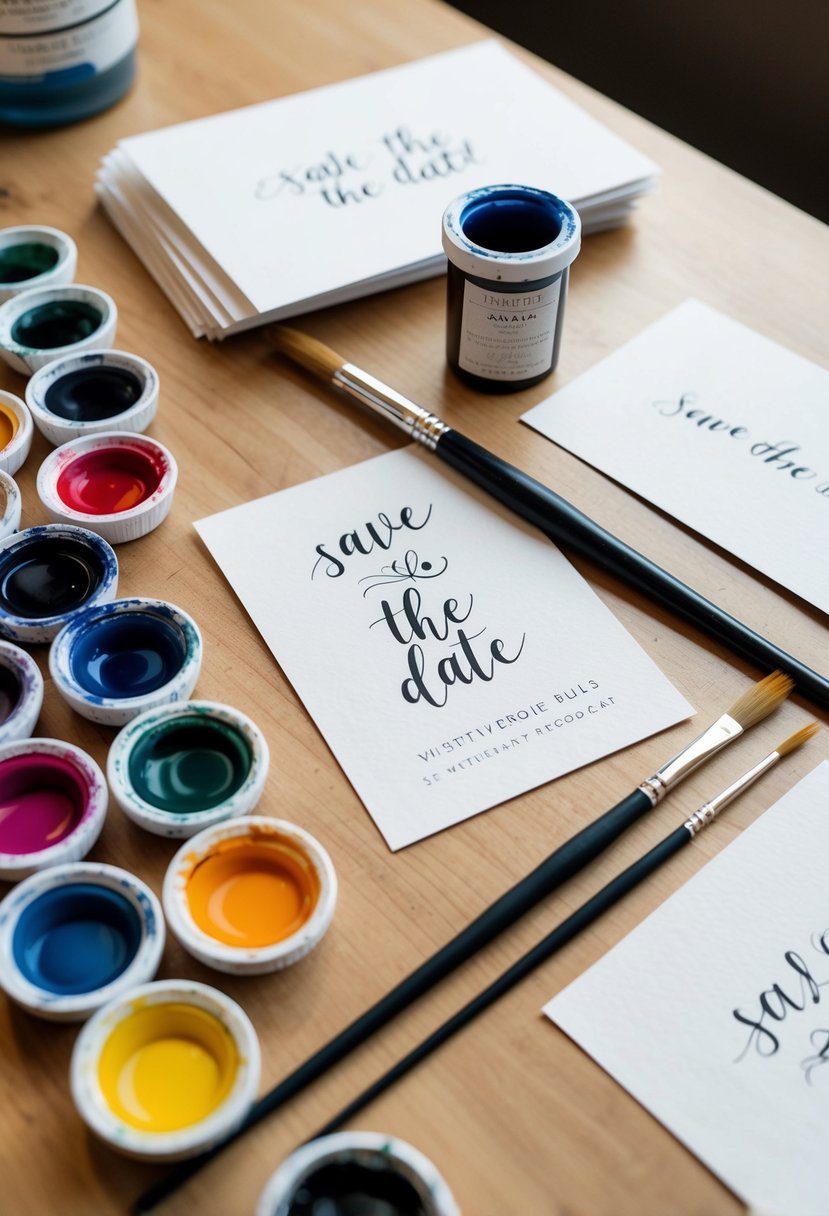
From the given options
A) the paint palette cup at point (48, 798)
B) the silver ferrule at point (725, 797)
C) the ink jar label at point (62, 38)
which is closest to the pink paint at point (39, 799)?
the paint palette cup at point (48, 798)

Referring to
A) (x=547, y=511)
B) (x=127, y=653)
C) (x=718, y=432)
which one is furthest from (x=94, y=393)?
(x=718, y=432)

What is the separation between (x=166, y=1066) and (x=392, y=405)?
0.47m

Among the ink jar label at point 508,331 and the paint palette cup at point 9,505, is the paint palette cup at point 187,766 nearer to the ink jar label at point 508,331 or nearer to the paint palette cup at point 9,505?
the paint palette cup at point 9,505

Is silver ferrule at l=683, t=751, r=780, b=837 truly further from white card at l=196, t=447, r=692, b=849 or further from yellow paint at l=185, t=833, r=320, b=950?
yellow paint at l=185, t=833, r=320, b=950

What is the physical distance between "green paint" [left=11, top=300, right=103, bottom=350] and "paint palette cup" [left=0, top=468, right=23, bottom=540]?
14cm

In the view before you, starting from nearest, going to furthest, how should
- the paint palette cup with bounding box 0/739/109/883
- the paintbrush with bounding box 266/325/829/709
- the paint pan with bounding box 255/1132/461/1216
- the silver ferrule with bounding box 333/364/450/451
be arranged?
the paint pan with bounding box 255/1132/461/1216 → the paint palette cup with bounding box 0/739/109/883 → the paintbrush with bounding box 266/325/829/709 → the silver ferrule with bounding box 333/364/450/451

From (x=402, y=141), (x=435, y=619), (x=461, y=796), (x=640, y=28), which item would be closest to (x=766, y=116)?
(x=640, y=28)

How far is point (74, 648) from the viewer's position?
664mm

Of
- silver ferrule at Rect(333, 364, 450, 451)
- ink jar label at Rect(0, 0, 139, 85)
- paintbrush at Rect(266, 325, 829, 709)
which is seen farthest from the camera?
ink jar label at Rect(0, 0, 139, 85)

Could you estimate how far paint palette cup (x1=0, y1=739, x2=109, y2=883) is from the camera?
59 centimetres

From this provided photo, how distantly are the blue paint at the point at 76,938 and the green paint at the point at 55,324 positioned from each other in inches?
17.4

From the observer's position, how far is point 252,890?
577mm

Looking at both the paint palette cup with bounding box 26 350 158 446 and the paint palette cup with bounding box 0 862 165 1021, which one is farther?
the paint palette cup with bounding box 26 350 158 446

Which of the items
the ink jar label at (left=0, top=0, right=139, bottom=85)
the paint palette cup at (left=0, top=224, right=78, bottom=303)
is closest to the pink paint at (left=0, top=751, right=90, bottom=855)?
the paint palette cup at (left=0, top=224, right=78, bottom=303)
